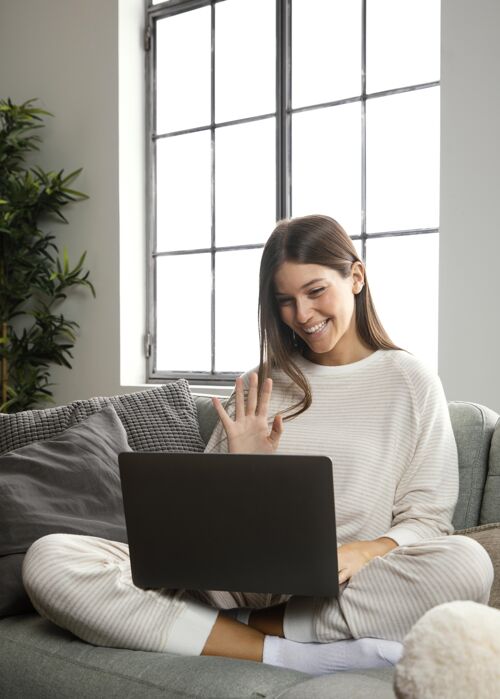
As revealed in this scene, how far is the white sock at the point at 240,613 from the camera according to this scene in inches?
64.8

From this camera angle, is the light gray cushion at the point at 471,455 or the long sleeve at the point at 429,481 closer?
the long sleeve at the point at 429,481

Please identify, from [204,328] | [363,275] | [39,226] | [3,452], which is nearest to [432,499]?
[363,275]

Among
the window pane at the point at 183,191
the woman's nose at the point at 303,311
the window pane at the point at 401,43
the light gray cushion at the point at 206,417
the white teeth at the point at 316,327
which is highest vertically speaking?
the window pane at the point at 401,43

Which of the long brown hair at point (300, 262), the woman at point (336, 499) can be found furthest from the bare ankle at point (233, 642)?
the long brown hair at point (300, 262)

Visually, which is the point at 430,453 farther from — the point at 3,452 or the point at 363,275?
the point at 3,452

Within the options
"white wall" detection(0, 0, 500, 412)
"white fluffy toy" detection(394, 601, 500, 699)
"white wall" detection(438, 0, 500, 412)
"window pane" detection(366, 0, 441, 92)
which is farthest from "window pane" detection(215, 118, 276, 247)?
"white fluffy toy" detection(394, 601, 500, 699)

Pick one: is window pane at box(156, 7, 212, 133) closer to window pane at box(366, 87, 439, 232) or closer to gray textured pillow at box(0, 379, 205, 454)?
window pane at box(366, 87, 439, 232)

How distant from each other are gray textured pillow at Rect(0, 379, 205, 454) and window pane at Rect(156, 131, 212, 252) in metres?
1.78

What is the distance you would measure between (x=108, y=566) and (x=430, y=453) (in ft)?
2.23

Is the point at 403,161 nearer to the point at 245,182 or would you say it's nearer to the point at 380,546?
the point at 245,182

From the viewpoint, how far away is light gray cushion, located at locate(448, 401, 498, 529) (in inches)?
73.7

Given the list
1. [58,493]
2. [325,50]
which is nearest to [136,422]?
[58,493]

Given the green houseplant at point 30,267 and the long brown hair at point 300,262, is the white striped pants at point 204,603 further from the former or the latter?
the green houseplant at point 30,267

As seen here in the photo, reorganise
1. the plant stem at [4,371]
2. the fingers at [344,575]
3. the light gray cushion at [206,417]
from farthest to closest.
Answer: the plant stem at [4,371]
the light gray cushion at [206,417]
the fingers at [344,575]
